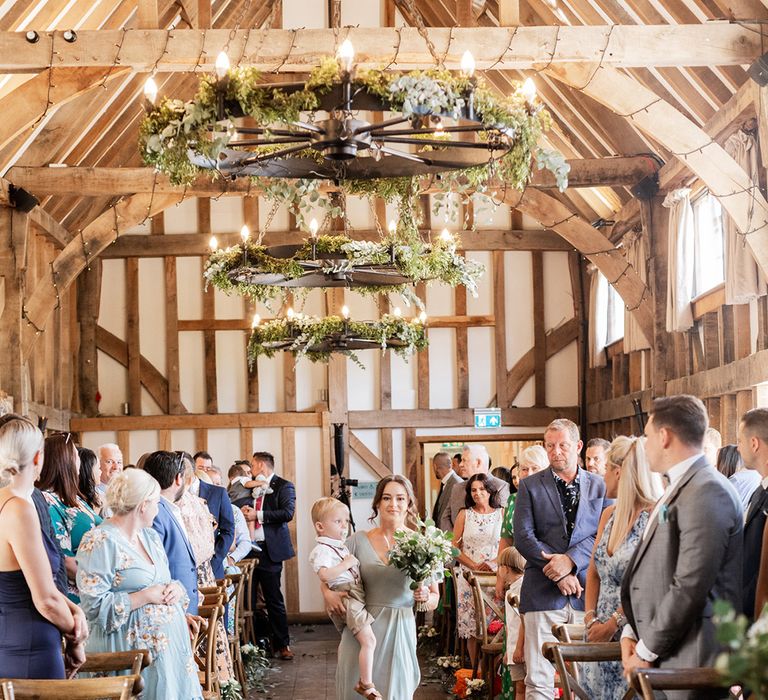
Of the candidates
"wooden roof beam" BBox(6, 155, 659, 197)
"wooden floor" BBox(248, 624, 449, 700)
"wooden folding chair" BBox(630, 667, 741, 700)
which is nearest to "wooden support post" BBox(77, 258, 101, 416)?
"wooden roof beam" BBox(6, 155, 659, 197)

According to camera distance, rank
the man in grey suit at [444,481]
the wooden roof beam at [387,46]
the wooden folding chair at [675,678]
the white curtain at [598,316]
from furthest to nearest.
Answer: the white curtain at [598,316] → the man in grey suit at [444,481] → the wooden roof beam at [387,46] → the wooden folding chair at [675,678]

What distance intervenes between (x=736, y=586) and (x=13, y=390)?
8.57 m

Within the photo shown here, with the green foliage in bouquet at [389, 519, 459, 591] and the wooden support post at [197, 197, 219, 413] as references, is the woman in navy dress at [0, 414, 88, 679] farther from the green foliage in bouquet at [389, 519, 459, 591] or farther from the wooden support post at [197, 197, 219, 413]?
the wooden support post at [197, 197, 219, 413]

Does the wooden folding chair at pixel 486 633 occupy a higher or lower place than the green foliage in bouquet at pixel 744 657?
lower

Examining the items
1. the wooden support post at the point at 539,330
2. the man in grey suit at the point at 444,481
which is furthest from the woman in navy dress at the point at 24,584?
the wooden support post at the point at 539,330

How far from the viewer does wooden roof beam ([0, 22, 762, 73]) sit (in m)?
7.84

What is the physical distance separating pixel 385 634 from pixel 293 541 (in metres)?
10.0

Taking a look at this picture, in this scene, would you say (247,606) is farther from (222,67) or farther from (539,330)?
(222,67)

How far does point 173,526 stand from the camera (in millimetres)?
5637

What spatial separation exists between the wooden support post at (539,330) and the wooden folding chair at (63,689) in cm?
1215

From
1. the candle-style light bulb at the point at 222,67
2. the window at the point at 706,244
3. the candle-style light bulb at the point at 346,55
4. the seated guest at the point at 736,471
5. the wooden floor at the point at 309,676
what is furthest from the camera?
the window at the point at 706,244

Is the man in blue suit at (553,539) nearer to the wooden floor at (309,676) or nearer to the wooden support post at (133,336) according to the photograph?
the wooden floor at (309,676)

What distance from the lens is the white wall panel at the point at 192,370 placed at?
608 inches

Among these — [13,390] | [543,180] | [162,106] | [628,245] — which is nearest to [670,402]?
[162,106]
